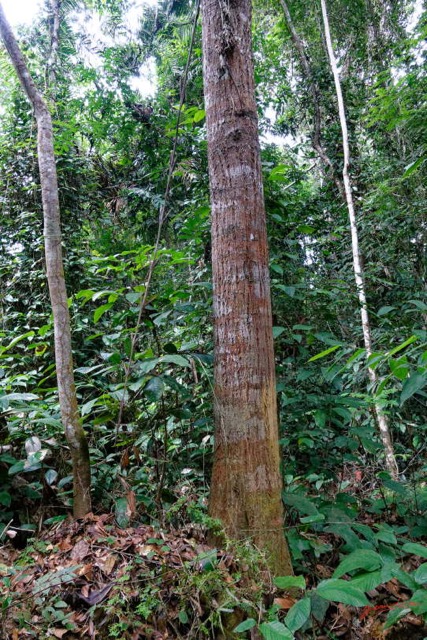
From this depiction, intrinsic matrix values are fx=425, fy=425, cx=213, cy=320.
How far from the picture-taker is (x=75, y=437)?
2.23 meters

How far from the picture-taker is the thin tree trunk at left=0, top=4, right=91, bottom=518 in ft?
7.31

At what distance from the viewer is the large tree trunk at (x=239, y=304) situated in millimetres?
1722

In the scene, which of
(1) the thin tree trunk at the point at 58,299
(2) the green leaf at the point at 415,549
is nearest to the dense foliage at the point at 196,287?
(2) the green leaf at the point at 415,549

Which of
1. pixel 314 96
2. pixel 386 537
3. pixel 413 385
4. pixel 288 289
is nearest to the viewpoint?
pixel 413 385

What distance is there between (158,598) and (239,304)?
1.19 m

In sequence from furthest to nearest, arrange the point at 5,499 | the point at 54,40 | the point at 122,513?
the point at 54,40
the point at 5,499
the point at 122,513

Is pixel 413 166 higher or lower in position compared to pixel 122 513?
higher

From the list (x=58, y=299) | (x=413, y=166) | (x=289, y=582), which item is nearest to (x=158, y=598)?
(x=289, y=582)

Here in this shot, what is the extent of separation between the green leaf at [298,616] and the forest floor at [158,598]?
0.16 m

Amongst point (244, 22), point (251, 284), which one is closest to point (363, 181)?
point (244, 22)

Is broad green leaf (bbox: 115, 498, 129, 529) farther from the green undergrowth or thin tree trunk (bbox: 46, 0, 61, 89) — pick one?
thin tree trunk (bbox: 46, 0, 61, 89)

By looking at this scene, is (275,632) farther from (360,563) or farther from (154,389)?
(154,389)

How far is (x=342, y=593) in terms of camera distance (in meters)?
1.32

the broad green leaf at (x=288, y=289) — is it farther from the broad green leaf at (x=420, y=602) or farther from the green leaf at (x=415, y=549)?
the broad green leaf at (x=420, y=602)
